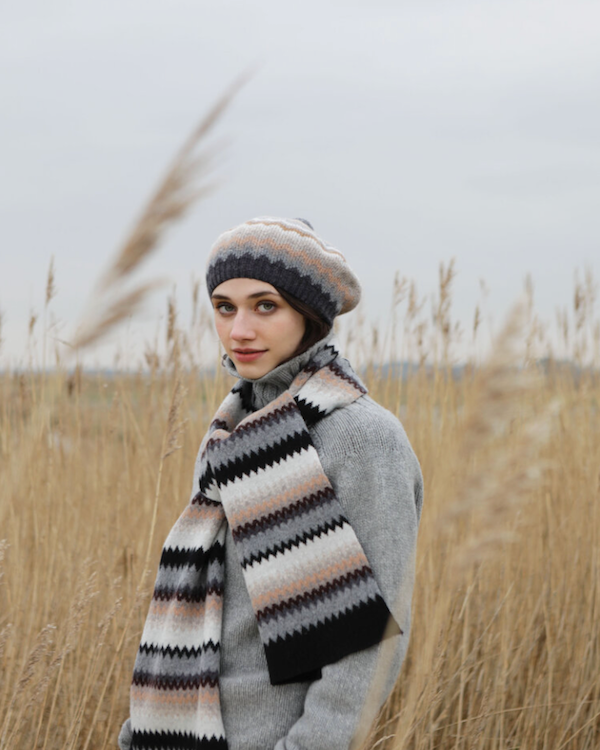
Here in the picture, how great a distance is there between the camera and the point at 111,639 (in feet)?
6.64

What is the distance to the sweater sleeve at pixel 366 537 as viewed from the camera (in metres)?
1.00

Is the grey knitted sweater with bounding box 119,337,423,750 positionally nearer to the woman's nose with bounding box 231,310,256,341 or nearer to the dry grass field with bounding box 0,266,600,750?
the woman's nose with bounding box 231,310,256,341

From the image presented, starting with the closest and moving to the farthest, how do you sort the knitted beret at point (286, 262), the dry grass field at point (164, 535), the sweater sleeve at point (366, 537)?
1. the sweater sleeve at point (366, 537)
2. the knitted beret at point (286, 262)
3. the dry grass field at point (164, 535)

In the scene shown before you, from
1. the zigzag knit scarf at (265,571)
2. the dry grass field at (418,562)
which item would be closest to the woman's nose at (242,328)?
the zigzag knit scarf at (265,571)

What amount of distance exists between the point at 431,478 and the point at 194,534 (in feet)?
3.68

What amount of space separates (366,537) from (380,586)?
73 mm

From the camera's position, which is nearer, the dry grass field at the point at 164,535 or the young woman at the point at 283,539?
the young woman at the point at 283,539

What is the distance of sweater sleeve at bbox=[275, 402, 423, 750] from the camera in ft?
3.29

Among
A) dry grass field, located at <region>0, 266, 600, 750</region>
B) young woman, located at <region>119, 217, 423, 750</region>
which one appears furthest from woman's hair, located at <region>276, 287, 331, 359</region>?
dry grass field, located at <region>0, 266, 600, 750</region>

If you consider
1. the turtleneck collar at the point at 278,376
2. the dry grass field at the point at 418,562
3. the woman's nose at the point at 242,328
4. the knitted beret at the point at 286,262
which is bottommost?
the dry grass field at the point at 418,562

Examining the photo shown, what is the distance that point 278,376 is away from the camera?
4.00ft

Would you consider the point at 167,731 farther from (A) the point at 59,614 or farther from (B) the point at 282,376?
(A) the point at 59,614

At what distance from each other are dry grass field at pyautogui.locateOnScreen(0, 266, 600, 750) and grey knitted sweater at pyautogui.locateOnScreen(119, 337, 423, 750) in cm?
39

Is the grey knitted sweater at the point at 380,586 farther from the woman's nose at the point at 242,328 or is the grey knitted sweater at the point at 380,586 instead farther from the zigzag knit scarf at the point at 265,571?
the woman's nose at the point at 242,328
